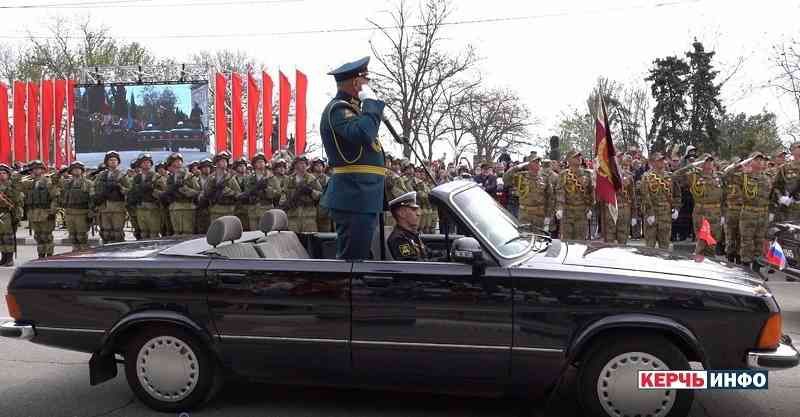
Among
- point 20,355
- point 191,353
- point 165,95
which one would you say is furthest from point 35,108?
point 191,353

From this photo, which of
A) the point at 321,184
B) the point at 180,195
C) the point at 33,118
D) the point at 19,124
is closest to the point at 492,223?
the point at 321,184

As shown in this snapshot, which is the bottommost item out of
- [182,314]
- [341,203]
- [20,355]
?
[20,355]

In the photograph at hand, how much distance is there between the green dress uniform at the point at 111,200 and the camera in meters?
12.2

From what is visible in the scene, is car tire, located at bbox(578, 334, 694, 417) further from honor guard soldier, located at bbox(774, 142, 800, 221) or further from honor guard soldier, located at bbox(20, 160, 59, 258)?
honor guard soldier, located at bbox(20, 160, 59, 258)

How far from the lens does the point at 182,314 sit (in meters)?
4.25

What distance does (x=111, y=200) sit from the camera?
1235cm

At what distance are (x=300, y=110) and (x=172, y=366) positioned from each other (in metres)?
23.0

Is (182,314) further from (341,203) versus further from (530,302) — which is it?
(530,302)

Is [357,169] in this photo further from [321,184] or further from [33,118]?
[33,118]

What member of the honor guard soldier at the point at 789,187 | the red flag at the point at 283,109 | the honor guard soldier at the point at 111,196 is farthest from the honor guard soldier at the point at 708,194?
the red flag at the point at 283,109

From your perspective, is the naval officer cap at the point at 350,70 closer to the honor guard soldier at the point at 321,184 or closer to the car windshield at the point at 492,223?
the car windshield at the point at 492,223

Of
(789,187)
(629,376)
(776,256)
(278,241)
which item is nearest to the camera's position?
(629,376)

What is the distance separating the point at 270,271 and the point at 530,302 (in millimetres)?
1615

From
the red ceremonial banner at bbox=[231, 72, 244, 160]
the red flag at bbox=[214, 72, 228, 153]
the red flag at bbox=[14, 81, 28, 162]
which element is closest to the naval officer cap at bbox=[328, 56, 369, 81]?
the red ceremonial banner at bbox=[231, 72, 244, 160]
